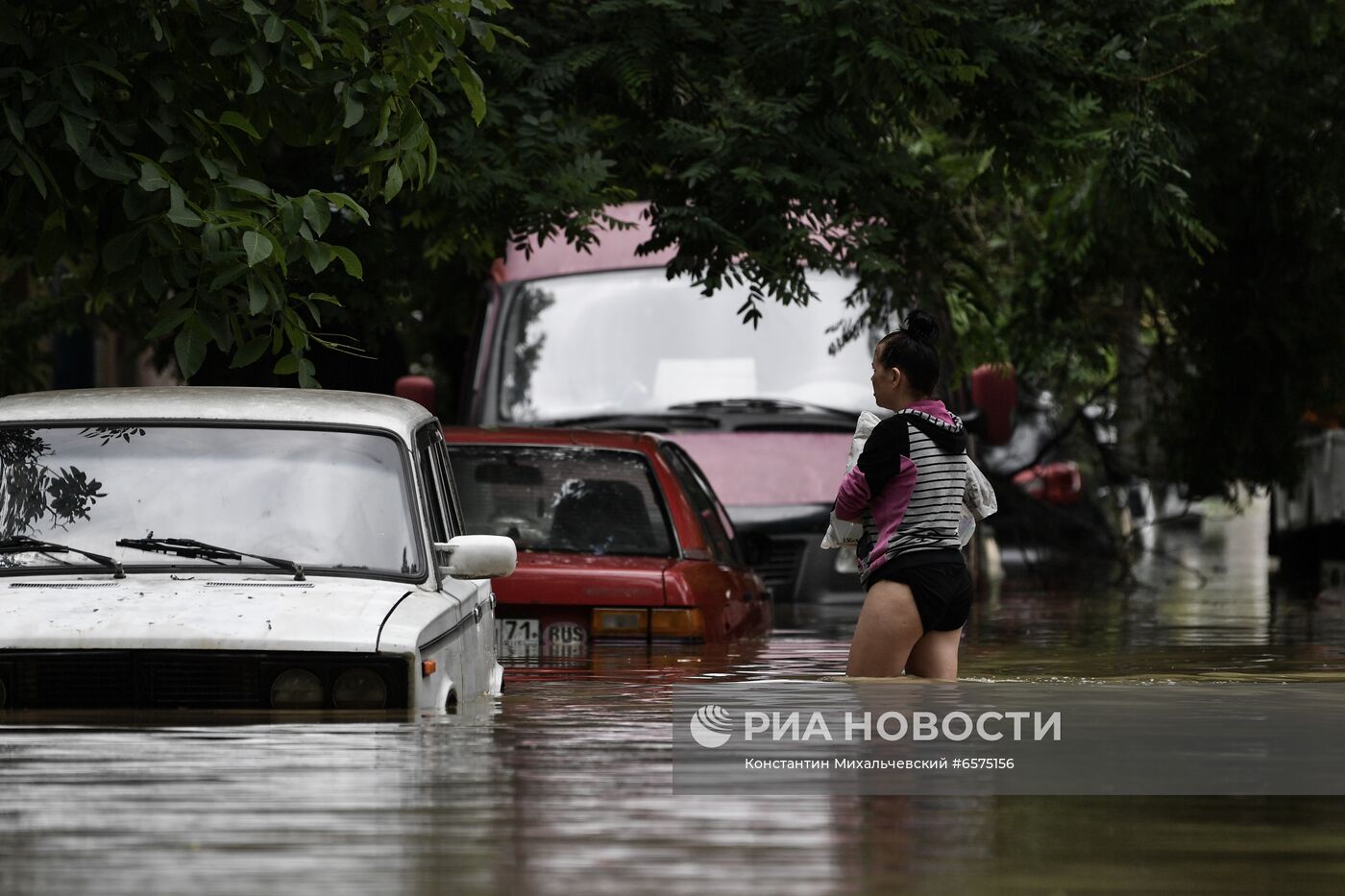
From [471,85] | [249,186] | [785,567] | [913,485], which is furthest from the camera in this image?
[785,567]

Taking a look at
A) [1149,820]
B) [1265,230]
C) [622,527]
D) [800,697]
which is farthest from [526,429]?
[1265,230]

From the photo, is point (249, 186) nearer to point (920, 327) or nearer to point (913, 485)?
point (920, 327)

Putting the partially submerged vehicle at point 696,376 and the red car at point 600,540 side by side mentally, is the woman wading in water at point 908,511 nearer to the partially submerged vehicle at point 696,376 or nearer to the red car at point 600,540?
the red car at point 600,540

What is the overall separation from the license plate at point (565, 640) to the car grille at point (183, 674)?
373 centimetres

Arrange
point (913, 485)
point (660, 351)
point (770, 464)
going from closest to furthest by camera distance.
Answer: point (913, 485), point (770, 464), point (660, 351)

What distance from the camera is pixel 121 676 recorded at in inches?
276

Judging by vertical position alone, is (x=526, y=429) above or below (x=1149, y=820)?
above

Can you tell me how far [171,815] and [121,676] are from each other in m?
1.43

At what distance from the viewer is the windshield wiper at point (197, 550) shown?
7641 millimetres

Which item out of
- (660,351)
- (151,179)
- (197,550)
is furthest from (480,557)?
(660,351)

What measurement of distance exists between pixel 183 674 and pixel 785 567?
8.84m

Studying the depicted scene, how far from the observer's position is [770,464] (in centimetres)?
1591

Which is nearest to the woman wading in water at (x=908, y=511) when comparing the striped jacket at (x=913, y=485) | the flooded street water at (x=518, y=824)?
the striped jacket at (x=913, y=485)

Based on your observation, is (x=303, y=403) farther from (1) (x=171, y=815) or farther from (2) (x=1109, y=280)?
(2) (x=1109, y=280)
